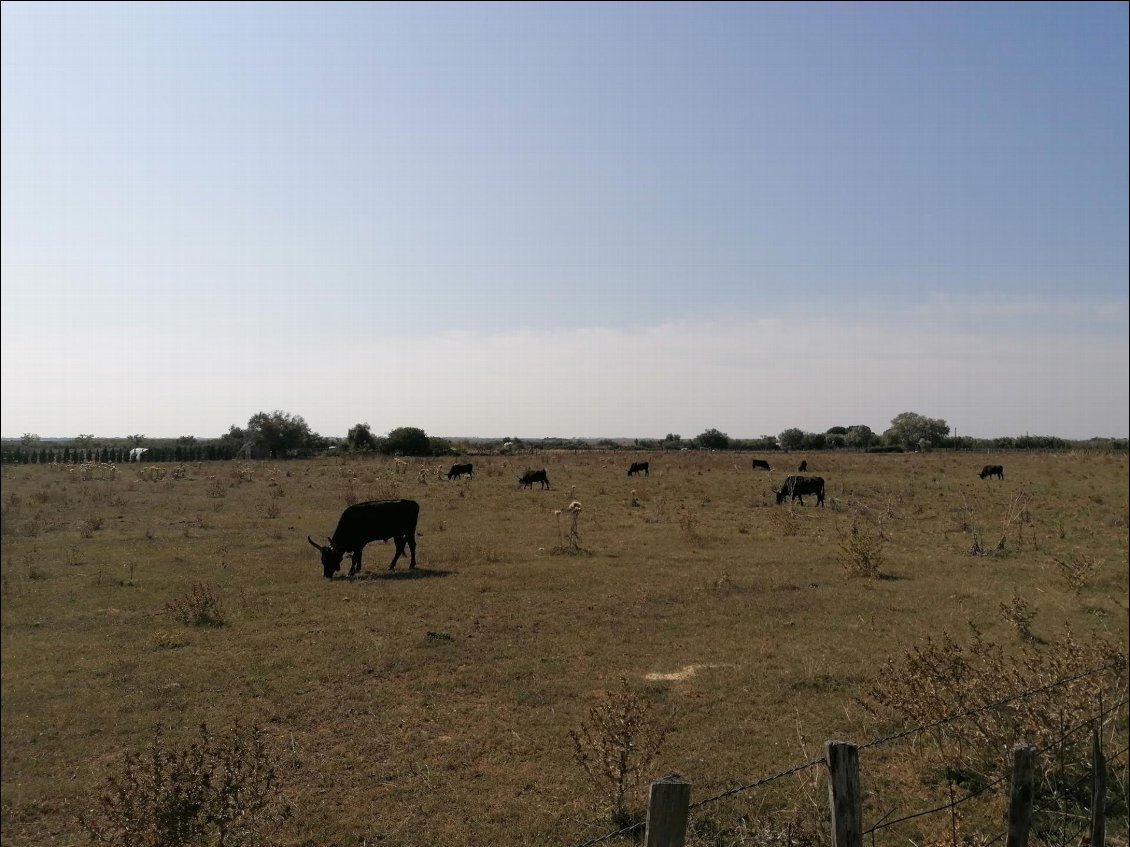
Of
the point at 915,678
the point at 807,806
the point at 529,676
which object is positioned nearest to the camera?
the point at 807,806

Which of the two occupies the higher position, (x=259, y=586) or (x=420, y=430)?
(x=420, y=430)

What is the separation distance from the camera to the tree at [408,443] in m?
65.4

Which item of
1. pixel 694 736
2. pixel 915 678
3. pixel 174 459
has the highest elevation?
pixel 174 459

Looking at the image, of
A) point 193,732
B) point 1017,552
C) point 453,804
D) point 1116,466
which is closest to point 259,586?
point 193,732

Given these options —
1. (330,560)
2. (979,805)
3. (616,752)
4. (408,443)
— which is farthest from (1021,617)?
(408,443)

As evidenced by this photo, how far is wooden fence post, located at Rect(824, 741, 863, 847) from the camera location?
364 centimetres

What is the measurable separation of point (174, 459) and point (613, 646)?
1971cm

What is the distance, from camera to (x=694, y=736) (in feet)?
24.9

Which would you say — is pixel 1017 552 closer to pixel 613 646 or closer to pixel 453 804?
pixel 613 646

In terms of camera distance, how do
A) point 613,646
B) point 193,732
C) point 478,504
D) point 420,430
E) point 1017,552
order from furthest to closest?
point 420,430
point 478,504
point 1017,552
point 613,646
point 193,732

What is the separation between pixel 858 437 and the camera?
35938 mm

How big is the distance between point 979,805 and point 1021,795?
2.73 meters

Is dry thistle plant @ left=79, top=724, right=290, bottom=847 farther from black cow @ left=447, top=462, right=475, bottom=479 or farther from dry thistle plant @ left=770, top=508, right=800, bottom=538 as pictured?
black cow @ left=447, top=462, right=475, bottom=479

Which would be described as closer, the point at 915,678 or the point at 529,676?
the point at 915,678
